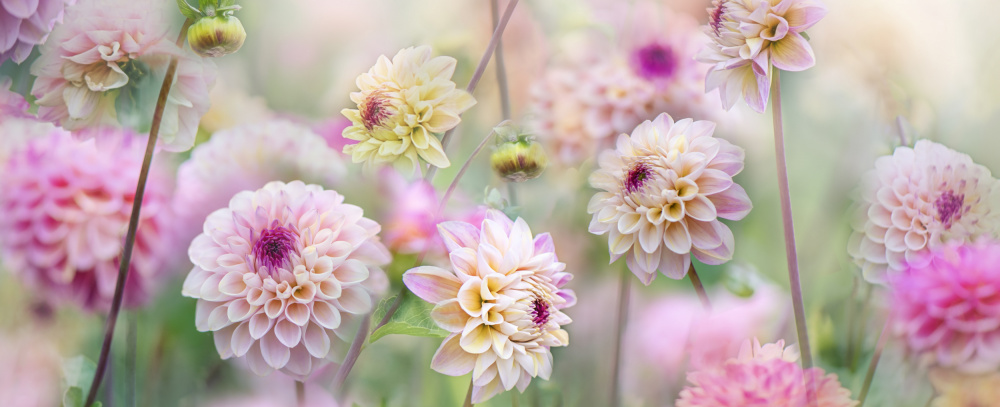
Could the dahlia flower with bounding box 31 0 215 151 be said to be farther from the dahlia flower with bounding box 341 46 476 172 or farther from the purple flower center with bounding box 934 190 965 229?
the purple flower center with bounding box 934 190 965 229

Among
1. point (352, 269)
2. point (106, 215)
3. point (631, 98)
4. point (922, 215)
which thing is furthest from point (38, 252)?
point (922, 215)

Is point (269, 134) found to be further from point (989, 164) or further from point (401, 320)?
point (989, 164)

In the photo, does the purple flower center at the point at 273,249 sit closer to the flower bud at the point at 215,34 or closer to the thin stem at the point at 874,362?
the flower bud at the point at 215,34

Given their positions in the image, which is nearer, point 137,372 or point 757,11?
point 757,11

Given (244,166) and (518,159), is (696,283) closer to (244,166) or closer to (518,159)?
(518,159)

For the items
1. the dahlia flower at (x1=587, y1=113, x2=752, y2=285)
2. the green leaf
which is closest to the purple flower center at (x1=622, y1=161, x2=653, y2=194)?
the dahlia flower at (x1=587, y1=113, x2=752, y2=285)
